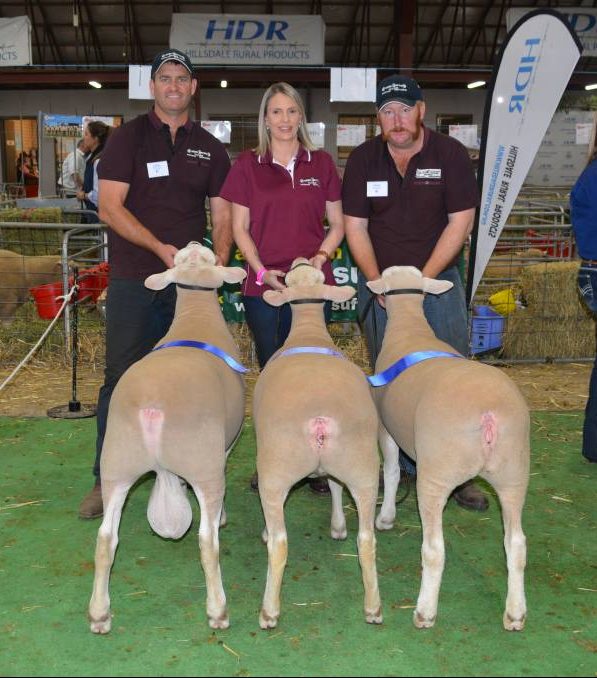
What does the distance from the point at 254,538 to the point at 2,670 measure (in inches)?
55.5

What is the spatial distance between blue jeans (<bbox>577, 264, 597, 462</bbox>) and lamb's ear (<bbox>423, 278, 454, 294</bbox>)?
1262 millimetres

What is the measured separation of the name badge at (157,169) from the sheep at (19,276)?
4693 millimetres

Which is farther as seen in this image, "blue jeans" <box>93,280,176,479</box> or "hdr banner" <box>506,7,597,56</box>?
"hdr banner" <box>506,7,597,56</box>

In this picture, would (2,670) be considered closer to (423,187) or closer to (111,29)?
(423,187)

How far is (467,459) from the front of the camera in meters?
2.75

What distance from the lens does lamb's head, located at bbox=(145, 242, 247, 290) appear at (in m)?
3.69

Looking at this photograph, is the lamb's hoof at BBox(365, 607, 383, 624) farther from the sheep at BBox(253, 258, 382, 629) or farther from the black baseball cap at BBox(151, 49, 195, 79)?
the black baseball cap at BBox(151, 49, 195, 79)

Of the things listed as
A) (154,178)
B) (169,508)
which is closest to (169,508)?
(169,508)

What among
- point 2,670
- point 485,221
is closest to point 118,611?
point 2,670

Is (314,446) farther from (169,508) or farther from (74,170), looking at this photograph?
(74,170)

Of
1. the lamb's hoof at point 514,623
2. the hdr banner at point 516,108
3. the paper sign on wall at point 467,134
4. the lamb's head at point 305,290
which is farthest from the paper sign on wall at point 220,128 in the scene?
the lamb's hoof at point 514,623

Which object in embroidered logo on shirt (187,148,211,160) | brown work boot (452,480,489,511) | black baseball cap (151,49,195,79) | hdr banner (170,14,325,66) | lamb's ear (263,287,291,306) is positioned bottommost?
brown work boot (452,480,489,511)

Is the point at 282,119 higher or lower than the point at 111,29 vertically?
lower

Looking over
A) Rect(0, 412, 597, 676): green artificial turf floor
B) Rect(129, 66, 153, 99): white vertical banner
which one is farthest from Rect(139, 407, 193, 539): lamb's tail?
Rect(129, 66, 153, 99): white vertical banner
